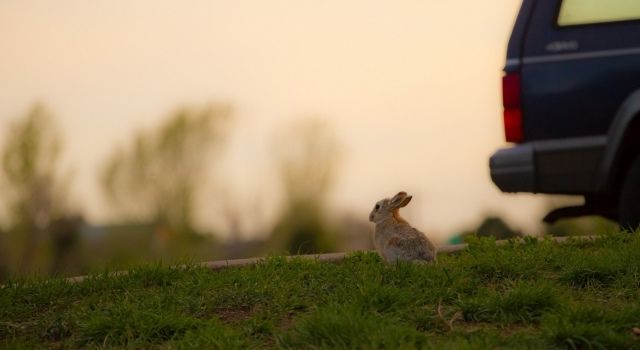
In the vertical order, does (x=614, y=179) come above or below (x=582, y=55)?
below

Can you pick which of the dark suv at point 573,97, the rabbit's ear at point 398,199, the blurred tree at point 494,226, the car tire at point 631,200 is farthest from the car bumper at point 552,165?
the blurred tree at point 494,226

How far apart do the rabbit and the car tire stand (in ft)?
5.57

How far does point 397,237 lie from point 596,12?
2424 mm

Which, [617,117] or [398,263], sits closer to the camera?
[398,263]

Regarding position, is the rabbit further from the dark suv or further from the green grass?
the dark suv

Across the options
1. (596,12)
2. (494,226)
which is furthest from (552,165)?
(494,226)

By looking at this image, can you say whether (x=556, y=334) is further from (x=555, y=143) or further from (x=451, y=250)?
(x=451, y=250)

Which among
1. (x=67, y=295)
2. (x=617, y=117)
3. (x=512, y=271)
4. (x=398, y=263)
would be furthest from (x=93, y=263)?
Result: (x=617, y=117)

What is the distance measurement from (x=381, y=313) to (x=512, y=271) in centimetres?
135

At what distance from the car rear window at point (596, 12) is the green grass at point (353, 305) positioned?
1761 millimetres

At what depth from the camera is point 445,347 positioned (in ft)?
16.3

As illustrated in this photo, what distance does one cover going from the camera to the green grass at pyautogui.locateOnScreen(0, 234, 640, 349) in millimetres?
5258

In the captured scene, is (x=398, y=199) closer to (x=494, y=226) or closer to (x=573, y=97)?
(x=573, y=97)

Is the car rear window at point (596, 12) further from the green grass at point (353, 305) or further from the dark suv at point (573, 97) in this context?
the green grass at point (353, 305)
